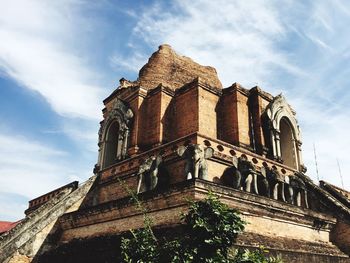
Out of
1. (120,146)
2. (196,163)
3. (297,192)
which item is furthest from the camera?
(120,146)

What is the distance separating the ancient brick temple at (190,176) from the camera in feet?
27.9

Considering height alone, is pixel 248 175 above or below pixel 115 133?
below

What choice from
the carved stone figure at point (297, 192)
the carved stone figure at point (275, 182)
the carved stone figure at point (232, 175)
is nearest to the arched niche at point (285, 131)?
the carved stone figure at point (297, 192)

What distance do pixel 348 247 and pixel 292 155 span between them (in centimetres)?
560

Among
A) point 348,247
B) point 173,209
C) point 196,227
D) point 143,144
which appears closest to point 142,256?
point 196,227

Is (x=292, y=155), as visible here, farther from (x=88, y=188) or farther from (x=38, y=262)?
(x=38, y=262)

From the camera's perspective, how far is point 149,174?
35.3 ft

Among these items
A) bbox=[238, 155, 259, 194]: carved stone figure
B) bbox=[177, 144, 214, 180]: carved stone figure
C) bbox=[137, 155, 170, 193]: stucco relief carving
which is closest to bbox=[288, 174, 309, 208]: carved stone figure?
bbox=[238, 155, 259, 194]: carved stone figure

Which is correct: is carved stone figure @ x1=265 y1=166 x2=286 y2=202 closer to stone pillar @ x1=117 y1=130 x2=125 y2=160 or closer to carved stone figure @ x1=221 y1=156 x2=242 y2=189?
carved stone figure @ x1=221 y1=156 x2=242 y2=189

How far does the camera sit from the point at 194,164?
9.65 metres

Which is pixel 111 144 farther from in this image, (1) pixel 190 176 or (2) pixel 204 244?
(2) pixel 204 244

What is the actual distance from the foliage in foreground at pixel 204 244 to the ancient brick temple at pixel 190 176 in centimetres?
159

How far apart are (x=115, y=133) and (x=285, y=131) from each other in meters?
7.62

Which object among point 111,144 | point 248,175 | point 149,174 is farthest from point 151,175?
point 111,144
